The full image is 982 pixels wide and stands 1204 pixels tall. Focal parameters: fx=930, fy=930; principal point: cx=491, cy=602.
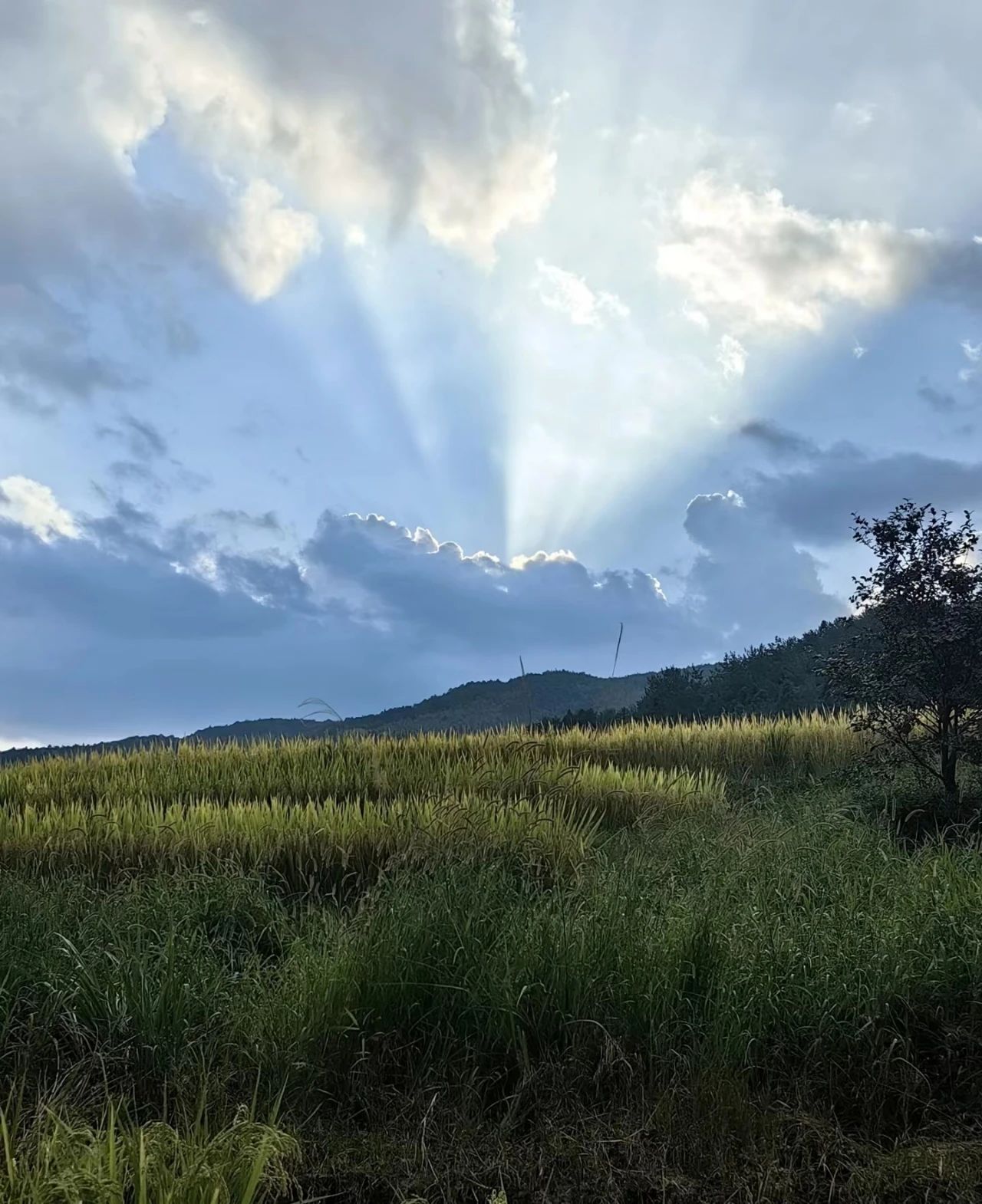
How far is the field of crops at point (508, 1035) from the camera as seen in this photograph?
3.05 metres

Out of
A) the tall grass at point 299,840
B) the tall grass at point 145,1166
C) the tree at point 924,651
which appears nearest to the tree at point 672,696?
the tree at point 924,651

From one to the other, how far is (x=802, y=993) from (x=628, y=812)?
5.65 meters

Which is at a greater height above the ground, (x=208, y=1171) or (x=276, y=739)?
(x=276, y=739)

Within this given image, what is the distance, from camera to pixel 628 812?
32.1ft

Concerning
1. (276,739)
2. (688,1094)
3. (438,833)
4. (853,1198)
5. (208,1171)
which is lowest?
(853,1198)

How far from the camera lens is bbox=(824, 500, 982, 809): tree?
34.5ft

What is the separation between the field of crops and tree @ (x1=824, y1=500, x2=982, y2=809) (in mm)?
4548

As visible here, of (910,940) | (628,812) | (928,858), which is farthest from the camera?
(628,812)

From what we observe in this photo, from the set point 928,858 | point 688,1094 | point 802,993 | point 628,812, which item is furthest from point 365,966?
point 628,812

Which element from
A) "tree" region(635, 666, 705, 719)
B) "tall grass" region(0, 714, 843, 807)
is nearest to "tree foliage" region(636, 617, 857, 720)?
"tree" region(635, 666, 705, 719)

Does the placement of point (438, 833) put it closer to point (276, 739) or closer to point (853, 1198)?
point (853, 1198)

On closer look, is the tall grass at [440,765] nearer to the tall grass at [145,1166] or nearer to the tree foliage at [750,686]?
the tall grass at [145,1166]

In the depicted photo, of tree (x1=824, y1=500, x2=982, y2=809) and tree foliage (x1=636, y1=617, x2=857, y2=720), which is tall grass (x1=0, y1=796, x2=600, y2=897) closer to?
tree (x1=824, y1=500, x2=982, y2=809)

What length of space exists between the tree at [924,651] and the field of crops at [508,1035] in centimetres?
455
